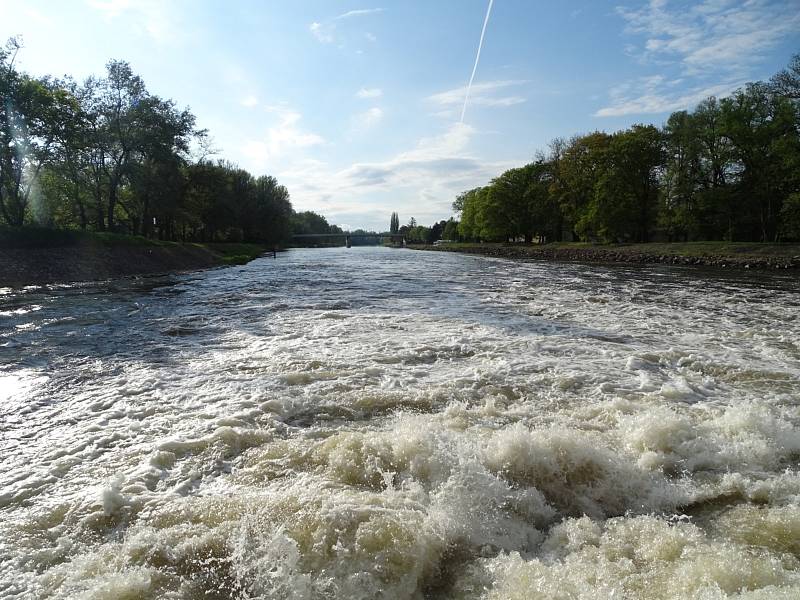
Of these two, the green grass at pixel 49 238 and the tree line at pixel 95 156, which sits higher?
the tree line at pixel 95 156

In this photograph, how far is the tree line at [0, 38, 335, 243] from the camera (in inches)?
1121

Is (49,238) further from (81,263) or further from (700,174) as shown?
(700,174)

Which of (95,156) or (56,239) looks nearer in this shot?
(56,239)

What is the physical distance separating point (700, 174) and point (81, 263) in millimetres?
55553

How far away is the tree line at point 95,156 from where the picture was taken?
1121 inches

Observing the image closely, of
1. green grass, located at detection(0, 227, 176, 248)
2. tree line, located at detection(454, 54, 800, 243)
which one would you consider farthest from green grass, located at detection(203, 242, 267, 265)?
tree line, located at detection(454, 54, 800, 243)

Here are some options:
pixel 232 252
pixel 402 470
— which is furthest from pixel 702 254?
pixel 232 252

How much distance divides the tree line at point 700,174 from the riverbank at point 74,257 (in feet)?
159

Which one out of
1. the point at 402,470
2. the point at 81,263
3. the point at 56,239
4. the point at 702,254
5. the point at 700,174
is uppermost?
the point at 700,174

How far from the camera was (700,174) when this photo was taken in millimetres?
45438

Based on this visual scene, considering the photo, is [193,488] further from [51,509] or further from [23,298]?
[23,298]

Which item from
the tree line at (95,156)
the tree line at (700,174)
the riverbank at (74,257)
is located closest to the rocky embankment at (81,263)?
the riverbank at (74,257)

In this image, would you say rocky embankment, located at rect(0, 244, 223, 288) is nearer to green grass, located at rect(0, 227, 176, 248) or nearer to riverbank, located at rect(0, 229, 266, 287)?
riverbank, located at rect(0, 229, 266, 287)

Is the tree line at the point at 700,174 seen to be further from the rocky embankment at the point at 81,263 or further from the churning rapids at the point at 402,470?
the rocky embankment at the point at 81,263
